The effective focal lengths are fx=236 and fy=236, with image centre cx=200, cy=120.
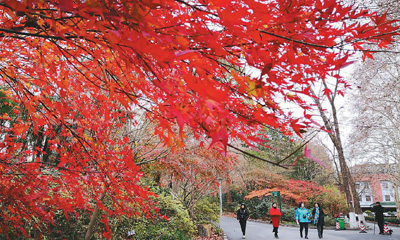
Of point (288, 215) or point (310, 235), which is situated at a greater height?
point (310, 235)

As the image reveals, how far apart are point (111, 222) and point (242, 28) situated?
18.3ft

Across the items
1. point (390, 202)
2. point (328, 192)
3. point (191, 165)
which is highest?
point (191, 165)

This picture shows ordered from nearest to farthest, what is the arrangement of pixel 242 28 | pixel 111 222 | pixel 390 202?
1. pixel 242 28
2. pixel 111 222
3. pixel 390 202

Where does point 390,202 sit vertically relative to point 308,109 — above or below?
below

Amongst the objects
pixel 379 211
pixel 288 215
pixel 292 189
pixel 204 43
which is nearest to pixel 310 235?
pixel 379 211

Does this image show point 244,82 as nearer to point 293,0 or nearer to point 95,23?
point 293,0

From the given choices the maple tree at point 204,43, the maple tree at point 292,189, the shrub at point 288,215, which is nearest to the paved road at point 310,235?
the maple tree at point 292,189

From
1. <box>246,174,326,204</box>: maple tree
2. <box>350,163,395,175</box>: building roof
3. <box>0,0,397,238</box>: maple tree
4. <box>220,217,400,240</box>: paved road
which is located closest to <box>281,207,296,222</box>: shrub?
<box>246,174,326,204</box>: maple tree

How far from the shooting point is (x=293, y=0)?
1.74 m

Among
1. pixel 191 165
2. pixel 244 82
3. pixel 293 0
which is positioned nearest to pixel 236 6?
pixel 293 0

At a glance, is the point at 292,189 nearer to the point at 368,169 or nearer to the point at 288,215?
the point at 288,215

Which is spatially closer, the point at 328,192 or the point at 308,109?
the point at 308,109

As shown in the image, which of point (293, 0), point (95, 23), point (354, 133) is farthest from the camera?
point (354, 133)

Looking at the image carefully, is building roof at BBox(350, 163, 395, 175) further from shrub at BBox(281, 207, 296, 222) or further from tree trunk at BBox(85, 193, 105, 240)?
tree trunk at BBox(85, 193, 105, 240)
